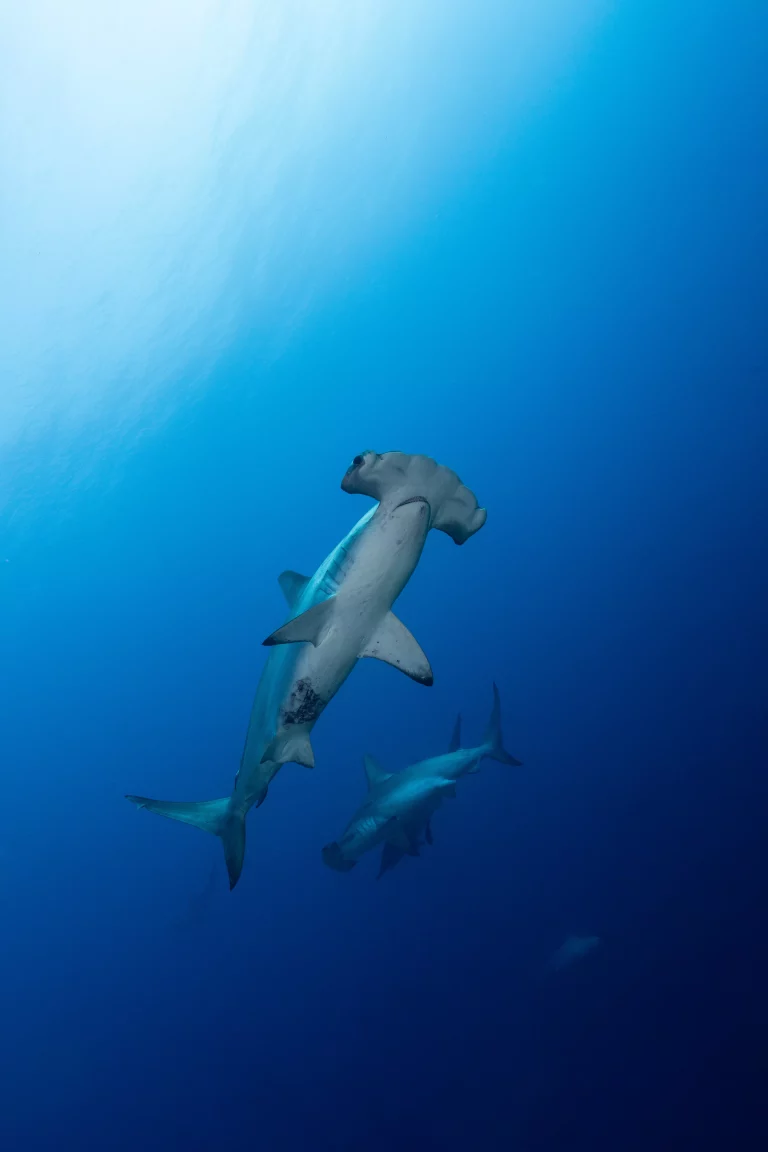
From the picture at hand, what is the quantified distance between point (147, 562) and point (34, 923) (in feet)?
86.8

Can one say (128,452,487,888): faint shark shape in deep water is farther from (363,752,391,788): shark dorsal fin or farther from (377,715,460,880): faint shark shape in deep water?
(363,752,391,788): shark dorsal fin

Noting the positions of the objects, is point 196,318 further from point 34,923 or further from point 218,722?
point 34,923

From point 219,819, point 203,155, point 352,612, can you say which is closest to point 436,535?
point 203,155

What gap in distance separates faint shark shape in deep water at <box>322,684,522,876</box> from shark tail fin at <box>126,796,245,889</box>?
4.00 meters

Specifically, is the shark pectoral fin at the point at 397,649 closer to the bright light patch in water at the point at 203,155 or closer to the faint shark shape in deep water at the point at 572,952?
the faint shark shape in deep water at the point at 572,952

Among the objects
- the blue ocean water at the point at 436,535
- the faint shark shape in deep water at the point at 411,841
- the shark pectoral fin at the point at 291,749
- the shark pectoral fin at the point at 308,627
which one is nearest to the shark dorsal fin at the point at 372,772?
the faint shark shape in deep water at the point at 411,841

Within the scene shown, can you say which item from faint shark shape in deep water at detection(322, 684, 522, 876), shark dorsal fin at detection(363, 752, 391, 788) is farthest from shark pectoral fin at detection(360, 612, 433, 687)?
shark dorsal fin at detection(363, 752, 391, 788)

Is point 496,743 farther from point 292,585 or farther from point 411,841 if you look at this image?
point 292,585

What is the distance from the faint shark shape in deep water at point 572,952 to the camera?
11633 mm

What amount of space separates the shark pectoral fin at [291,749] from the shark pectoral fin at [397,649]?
1.91 ft

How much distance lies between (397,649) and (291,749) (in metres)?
0.82

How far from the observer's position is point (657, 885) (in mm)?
16453

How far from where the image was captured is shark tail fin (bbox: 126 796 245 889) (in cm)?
347

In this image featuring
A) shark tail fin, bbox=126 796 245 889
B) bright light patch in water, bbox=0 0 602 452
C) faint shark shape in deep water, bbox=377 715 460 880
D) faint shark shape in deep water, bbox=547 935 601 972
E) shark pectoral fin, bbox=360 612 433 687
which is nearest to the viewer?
shark pectoral fin, bbox=360 612 433 687
